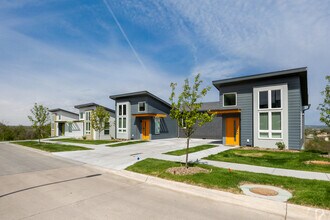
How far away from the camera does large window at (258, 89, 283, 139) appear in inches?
605

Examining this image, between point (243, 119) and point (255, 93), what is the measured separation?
2409 mm

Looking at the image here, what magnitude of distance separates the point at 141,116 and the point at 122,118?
3183mm

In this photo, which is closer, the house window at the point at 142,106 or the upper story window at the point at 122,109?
the house window at the point at 142,106

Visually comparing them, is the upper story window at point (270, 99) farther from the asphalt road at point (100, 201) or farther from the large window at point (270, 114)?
the asphalt road at point (100, 201)

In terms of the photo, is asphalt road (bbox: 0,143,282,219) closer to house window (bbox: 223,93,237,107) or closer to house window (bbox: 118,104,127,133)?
house window (bbox: 223,93,237,107)

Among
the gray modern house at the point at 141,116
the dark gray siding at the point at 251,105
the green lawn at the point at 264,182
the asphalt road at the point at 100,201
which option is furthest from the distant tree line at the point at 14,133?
the green lawn at the point at 264,182

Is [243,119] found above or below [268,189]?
above

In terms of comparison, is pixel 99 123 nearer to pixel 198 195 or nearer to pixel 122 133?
pixel 122 133

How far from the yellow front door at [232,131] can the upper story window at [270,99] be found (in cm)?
264

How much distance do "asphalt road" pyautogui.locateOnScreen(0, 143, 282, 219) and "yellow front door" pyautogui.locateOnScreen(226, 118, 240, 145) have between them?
41.1ft

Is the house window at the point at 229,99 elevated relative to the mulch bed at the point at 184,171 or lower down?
elevated

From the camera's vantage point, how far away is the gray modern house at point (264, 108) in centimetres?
1491

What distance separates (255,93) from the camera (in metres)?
16.5

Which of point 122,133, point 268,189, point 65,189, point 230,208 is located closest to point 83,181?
point 65,189
